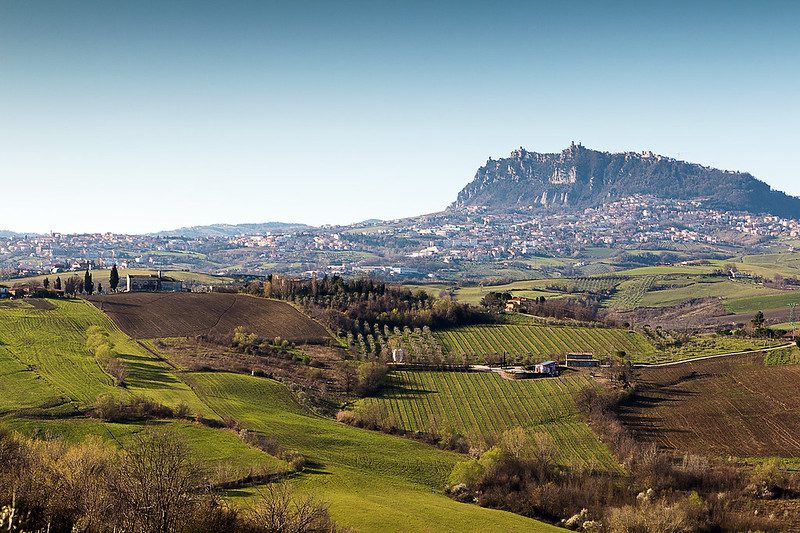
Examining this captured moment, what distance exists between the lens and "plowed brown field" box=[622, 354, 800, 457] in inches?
2640

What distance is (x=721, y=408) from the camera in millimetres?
74688

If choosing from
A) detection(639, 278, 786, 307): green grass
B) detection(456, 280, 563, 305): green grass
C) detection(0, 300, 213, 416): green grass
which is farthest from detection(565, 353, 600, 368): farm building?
detection(639, 278, 786, 307): green grass

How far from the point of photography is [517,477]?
54500 millimetres

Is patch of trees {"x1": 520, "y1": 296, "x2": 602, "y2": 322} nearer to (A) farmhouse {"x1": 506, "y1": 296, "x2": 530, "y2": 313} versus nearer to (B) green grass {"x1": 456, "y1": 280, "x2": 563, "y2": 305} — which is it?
(A) farmhouse {"x1": 506, "y1": 296, "x2": 530, "y2": 313}

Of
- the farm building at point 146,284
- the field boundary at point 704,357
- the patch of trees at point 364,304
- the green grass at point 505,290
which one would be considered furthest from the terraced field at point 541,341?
the farm building at point 146,284

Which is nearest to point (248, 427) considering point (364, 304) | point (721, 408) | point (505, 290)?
point (721, 408)

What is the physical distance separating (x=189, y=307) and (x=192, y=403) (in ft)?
144

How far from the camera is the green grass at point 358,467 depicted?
143 feet

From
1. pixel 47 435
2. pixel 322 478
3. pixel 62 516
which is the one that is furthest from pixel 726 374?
pixel 62 516

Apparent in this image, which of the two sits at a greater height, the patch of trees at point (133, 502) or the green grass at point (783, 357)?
the patch of trees at point (133, 502)

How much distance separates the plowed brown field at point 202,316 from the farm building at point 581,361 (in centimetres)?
2998

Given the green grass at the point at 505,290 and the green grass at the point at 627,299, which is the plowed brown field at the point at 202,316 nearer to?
the green grass at the point at 505,290

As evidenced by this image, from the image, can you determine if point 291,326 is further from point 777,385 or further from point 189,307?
point 777,385

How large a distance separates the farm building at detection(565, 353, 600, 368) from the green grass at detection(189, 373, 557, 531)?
3134cm
